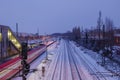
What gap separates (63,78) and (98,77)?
3.98 metres

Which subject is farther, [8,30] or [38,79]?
[8,30]

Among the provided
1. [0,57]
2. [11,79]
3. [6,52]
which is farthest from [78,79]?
[6,52]

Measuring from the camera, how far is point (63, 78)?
26.3m

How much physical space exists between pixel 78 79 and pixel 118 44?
154 ft

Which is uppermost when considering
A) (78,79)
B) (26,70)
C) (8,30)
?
(8,30)

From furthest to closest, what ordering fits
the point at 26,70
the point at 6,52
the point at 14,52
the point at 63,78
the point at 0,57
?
1. the point at 14,52
2. the point at 6,52
3. the point at 0,57
4. the point at 63,78
5. the point at 26,70

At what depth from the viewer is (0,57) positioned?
3981 centimetres

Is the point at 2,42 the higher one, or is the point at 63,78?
the point at 2,42

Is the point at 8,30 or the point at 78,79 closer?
the point at 78,79

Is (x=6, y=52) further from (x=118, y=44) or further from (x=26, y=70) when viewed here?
(x=118, y=44)

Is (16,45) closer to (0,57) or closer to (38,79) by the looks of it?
(0,57)

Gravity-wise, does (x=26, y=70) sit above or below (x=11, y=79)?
above

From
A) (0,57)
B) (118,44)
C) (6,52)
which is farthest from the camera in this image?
(118,44)

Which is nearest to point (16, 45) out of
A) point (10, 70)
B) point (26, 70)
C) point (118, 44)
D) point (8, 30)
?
point (8, 30)
